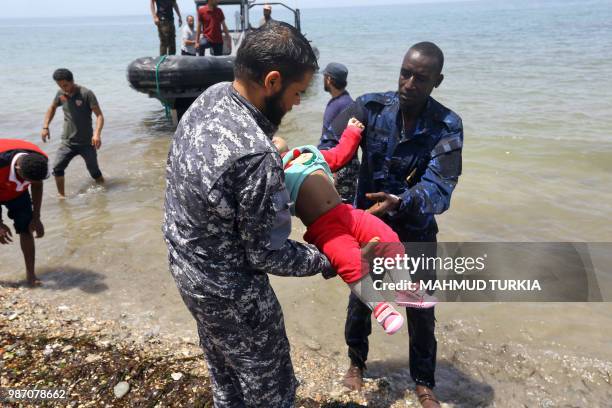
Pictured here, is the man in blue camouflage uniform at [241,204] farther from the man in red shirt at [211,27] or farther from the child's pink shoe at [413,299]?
the man in red shirt at [211,27]

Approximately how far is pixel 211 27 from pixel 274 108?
33.6ft

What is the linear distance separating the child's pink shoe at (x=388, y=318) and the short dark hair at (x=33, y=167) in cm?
318

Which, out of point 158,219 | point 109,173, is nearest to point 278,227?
point 158,219

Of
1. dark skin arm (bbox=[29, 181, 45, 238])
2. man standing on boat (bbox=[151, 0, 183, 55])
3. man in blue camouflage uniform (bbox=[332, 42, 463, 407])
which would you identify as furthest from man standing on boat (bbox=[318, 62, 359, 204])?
man standing on boat (bbox=[151, 0, 183, 55])

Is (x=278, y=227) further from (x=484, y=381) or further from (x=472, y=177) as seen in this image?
(x=472, y=177)

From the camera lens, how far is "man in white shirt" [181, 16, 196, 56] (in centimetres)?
1215

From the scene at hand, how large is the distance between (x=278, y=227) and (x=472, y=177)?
20.9ft

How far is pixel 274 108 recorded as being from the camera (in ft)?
5.18

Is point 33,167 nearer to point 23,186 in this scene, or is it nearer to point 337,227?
point 23,186

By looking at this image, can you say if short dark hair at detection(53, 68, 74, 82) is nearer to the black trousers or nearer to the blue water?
the blue water

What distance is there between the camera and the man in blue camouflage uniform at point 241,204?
145 centimetres

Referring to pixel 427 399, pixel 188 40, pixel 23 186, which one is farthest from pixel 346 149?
pixel 188 40

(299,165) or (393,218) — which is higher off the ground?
(299,165)

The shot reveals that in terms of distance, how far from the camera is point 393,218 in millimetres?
2457
